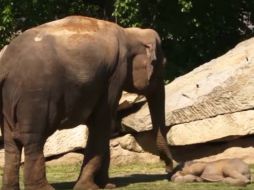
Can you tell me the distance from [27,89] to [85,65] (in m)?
0.75

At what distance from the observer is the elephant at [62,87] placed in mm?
9250

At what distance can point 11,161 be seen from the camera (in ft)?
31.4

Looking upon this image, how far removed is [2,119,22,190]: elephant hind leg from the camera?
376 inches

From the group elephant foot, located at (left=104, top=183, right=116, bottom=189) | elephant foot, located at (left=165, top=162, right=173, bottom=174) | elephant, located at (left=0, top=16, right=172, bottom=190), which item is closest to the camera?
elephant, located at (left=0, top=16, right=172, bottom=190)

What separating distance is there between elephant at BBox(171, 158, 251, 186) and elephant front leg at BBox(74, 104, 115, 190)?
922 millimetres

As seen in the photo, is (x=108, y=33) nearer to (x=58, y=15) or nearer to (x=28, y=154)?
(x=28, y=154)

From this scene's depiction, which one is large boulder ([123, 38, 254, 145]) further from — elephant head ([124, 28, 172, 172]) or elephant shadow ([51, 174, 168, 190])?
elephant head ([124, 28, 172, 172])

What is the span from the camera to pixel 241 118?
12.6 meters

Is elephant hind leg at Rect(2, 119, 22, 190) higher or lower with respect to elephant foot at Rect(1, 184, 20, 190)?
higher

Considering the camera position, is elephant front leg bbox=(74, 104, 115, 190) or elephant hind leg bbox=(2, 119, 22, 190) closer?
elephant hind leg bbox=(2, 119, 22, 190)

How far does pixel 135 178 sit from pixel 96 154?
1.39 meters

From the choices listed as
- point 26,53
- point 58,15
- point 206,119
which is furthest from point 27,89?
point 58,15

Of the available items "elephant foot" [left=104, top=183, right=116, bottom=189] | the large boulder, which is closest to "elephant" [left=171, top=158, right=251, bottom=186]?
"elephant foot" [left=104, top=183, right=116, bottom=189]

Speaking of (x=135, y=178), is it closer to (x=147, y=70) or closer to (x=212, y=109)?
(x=147, y=70)
